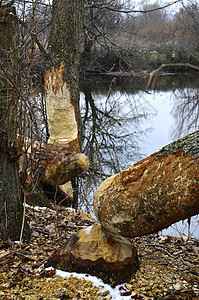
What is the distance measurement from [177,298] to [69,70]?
13.5ft

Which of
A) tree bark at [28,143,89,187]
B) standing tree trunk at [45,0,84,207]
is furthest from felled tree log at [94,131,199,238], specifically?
standing tree trunk at [45,0,84,207]

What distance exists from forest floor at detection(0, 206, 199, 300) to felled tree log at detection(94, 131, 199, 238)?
391 millimetres

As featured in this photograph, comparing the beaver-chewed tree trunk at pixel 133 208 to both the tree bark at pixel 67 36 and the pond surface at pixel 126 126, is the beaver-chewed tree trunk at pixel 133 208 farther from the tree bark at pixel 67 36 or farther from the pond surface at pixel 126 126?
the tree bark at pixel 67 36

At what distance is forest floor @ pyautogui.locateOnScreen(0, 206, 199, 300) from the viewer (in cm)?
201

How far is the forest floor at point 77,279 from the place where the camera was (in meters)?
2.01

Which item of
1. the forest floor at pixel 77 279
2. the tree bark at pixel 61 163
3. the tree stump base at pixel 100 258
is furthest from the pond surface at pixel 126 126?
the tree stump base at pixel 100 258

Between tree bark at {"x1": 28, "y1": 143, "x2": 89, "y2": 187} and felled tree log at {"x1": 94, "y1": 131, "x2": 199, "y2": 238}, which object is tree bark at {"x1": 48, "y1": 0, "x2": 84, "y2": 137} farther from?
felled tree log at {"x1": 94, "y1": 131, "x2": 199, "y2": 238}

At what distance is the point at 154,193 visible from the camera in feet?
6.10

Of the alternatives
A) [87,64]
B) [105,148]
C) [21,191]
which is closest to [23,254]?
[21,191]

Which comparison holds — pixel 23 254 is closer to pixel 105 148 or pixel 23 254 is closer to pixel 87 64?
pixel 105 148

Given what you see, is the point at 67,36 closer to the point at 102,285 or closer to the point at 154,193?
the point at 154,193

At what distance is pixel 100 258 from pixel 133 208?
21.2 inches

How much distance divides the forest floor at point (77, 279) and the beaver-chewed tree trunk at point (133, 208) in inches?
4.6

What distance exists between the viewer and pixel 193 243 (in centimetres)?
323
